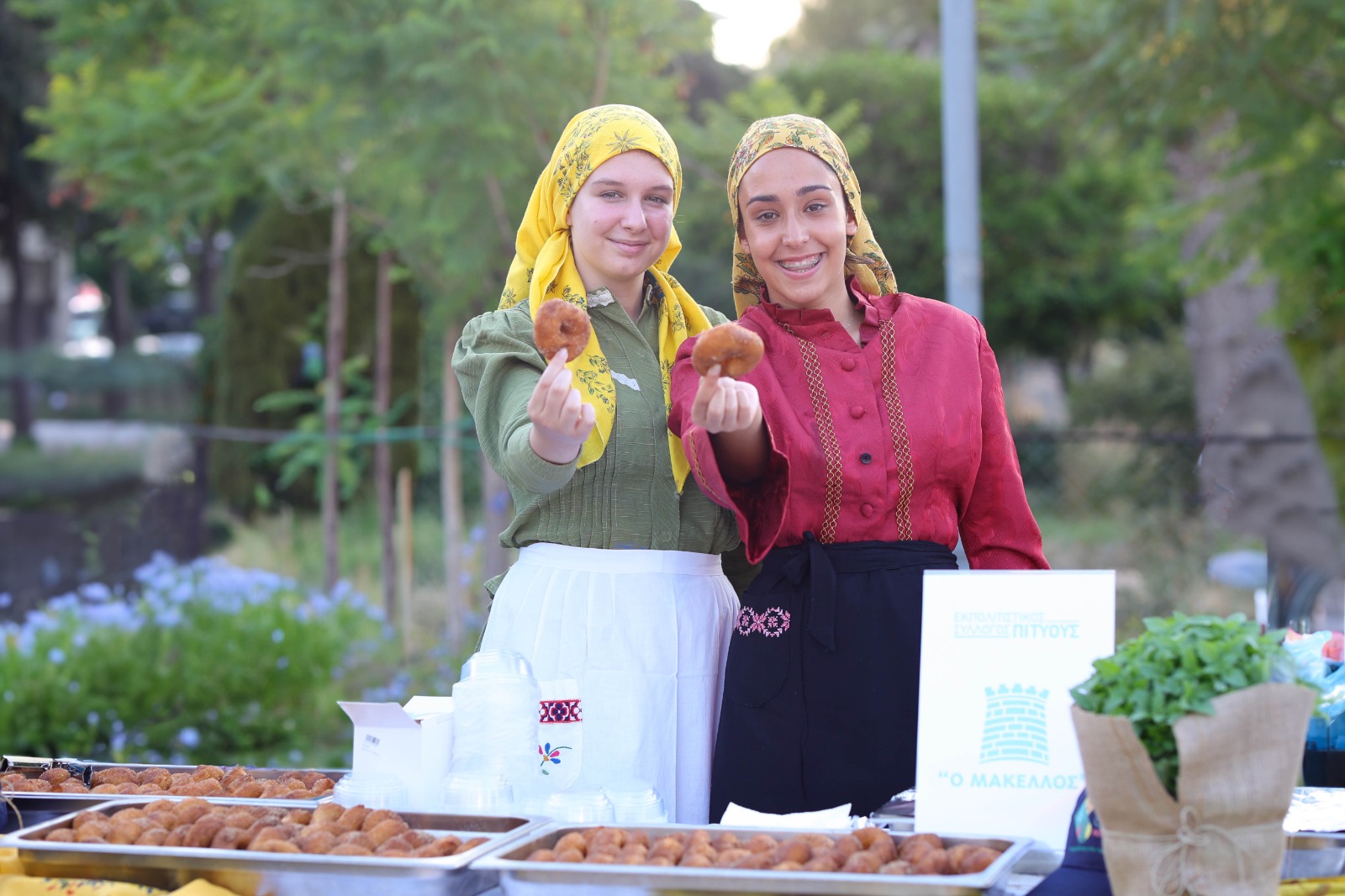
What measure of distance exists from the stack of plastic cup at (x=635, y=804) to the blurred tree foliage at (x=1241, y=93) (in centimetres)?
414

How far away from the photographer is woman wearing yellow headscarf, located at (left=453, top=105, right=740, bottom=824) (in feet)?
6.91

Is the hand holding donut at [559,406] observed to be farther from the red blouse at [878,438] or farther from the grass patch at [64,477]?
the grass patch at [64,477]

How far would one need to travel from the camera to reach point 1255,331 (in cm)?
932

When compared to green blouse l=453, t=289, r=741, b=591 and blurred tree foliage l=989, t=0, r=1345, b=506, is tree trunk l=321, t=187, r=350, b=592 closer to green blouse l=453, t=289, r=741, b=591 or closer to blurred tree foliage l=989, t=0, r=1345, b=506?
blurred tree foliage l=989, t=0, r=1345, b=506

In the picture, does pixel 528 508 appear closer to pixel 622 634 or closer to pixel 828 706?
pixel 622 634

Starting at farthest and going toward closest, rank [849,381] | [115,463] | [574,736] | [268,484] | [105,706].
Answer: [115,463], [268,484], [105,706], [849,381], [574,736]

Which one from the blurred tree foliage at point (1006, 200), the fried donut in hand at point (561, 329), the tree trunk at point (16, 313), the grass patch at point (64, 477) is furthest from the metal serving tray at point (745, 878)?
the tree trunk at point (16, 313)

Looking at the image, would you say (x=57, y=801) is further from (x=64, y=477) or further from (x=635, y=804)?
(x=64, y=477)

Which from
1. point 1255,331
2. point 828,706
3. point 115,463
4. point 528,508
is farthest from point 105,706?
point 115,463

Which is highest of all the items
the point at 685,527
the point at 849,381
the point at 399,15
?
the point at 399,15

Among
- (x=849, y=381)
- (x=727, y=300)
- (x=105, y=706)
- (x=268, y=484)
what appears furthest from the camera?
(x=727, y=300)

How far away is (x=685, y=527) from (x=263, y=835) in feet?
2.85

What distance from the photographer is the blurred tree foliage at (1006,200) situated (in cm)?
1341

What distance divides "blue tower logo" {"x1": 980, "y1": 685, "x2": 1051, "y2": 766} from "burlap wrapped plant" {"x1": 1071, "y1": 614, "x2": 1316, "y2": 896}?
0.22 metres
